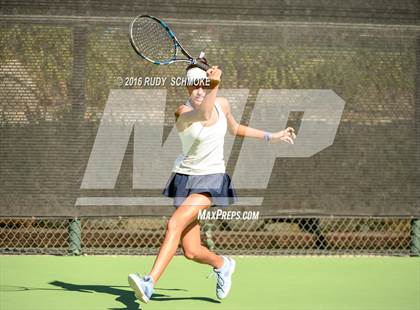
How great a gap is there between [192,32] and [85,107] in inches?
45.7

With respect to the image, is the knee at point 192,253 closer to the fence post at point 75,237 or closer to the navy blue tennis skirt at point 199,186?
the navy blue tennis skirt at point 199,186

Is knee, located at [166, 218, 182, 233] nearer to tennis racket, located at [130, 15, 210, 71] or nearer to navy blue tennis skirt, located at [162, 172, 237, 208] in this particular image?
navy blue tennis skirt, located at [162, 172, 237, 208]

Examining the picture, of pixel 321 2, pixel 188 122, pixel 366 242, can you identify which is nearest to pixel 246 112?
pixel 321 2

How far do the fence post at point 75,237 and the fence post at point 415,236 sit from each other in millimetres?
3082

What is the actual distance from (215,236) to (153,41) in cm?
216

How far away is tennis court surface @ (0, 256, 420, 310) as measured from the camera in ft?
18.0

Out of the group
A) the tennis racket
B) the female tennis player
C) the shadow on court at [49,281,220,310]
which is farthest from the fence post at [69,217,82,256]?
the female tennis player

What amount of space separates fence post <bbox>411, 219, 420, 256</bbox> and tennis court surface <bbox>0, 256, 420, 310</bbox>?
0.37 ft

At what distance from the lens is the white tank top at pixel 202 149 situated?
5.25m

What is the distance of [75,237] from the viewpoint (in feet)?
24.3

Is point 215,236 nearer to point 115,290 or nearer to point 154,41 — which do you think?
point 115,290

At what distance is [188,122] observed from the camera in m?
5.14

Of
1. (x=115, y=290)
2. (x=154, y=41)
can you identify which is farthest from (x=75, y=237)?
(x=154, y=41)

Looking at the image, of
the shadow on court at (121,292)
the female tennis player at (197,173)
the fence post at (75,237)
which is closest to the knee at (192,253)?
the female tennis player at (197,173)
